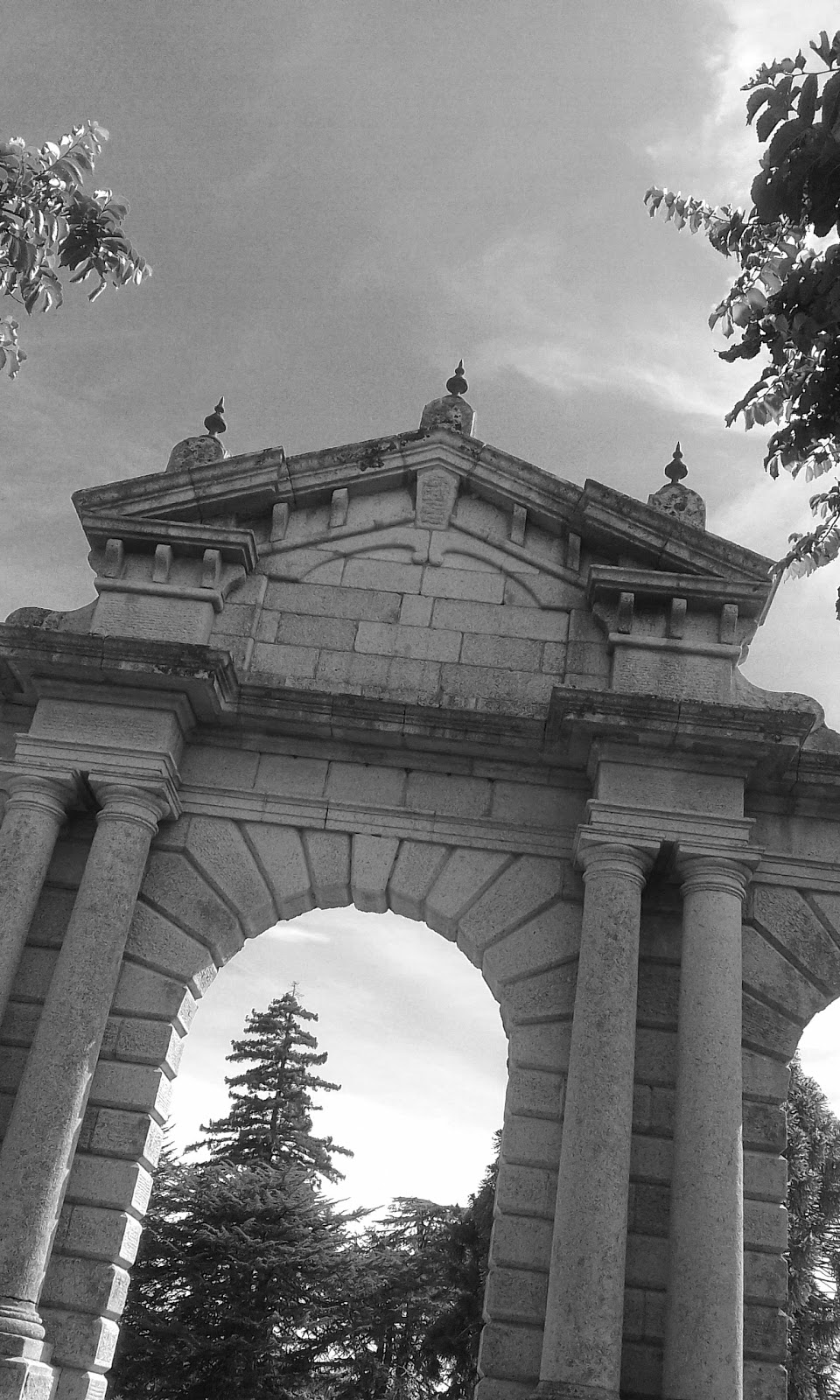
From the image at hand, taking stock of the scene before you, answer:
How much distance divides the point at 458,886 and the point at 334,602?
9.10 ft

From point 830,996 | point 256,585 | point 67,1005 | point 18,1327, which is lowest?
point 18,1327

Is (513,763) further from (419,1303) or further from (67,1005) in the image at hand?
(419,1303)

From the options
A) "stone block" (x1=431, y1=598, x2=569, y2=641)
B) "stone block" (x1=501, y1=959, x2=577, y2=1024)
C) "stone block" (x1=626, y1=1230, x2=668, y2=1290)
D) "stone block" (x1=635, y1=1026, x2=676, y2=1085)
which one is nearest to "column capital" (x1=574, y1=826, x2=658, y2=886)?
"stone block" (x1=501, y1=959, x2=577, y2=1024)

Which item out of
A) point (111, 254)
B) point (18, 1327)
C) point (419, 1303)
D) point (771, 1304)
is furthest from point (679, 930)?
point (419, 1303)

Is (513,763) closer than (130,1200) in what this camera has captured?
No

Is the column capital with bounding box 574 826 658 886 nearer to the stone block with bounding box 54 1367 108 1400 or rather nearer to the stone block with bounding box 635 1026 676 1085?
the stone block with bounding box 635 1026 676 1085

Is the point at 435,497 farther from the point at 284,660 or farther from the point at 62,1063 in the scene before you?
the point at 62,1063

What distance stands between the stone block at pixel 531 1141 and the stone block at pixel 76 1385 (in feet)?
10.3

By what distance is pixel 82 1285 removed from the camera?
27.7 ft

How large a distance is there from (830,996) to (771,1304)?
7.34ft

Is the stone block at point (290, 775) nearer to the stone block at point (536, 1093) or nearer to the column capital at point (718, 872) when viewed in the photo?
the stone block at point (536, 1093)

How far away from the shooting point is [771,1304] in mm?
8383

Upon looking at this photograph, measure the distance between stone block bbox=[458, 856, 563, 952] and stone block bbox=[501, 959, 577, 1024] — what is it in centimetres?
43

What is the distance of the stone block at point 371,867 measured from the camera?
9.91 m
